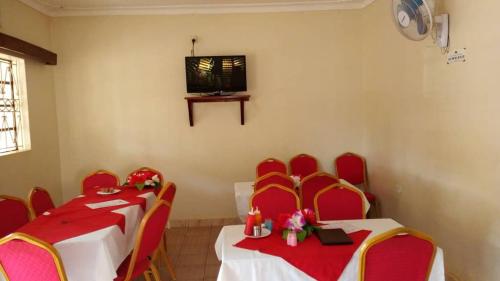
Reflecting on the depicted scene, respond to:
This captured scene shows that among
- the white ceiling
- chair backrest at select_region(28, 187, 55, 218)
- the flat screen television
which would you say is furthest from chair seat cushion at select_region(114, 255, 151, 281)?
the white ceiling

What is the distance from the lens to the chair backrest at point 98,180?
161 inches

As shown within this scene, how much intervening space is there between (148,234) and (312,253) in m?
1.21

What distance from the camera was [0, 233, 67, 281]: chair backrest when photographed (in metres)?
1.96

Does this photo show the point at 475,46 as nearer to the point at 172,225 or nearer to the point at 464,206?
the point at 464,206

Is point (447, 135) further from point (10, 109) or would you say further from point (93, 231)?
point (10, 109)

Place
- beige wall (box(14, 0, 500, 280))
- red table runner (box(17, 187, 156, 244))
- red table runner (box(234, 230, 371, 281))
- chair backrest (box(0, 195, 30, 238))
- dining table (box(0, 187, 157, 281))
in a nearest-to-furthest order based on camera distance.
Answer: red table runner (box(234, 230, 371, 281)) → dining table (box(0, 187, 157, 281)) → red table runner (box(17, 187, 156, 244)) → chair backrest (box(0, 195, 30, 238)) → beige wall (box(14, 0, 500, 280))

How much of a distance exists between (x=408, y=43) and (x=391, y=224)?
208 cm

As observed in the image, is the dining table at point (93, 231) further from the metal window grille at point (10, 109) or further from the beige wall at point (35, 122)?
the metal window grille at point (10, 109)

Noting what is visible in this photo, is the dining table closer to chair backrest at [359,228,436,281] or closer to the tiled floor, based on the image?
the tiled floor

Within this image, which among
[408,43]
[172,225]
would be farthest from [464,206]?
[172,225]

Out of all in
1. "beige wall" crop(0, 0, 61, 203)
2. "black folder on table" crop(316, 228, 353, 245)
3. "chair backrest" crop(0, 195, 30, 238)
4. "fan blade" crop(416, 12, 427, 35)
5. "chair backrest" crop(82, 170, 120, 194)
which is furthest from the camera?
"chair backrest" crop(82, 170, 120, 194)

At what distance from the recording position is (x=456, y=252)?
119 inches

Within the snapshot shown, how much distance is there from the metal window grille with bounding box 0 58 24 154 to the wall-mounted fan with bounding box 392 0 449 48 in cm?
402

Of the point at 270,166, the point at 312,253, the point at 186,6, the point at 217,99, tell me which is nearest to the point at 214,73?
the point at 217,99
